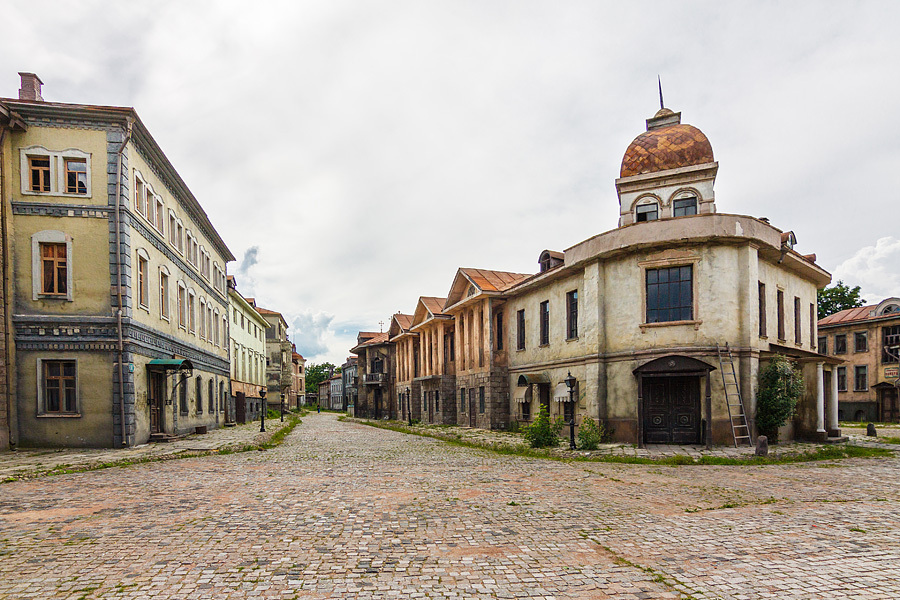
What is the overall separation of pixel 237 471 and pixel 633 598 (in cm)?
1096

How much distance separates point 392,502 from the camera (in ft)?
31.8

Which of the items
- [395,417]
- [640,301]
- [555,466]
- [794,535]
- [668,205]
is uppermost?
[668,205]

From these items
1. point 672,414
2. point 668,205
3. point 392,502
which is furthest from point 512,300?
point 392,502

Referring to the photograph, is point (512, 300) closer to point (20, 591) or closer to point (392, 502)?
point (392, 502)

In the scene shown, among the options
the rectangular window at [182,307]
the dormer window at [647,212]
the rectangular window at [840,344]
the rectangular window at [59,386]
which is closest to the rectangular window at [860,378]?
the rectangular window at [840,344]

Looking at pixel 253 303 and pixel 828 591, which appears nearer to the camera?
pixel 828 591

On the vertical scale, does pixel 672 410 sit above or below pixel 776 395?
below

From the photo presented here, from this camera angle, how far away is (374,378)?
54031 millimetres

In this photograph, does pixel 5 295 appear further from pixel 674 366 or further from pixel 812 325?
pixel 812 325

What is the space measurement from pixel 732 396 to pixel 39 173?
23.2 meters

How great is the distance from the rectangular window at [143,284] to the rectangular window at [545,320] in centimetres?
1572

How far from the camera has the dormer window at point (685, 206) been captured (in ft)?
71.9

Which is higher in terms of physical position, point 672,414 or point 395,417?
point 672,414

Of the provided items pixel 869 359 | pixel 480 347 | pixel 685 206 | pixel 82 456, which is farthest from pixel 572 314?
pixel 869 359
